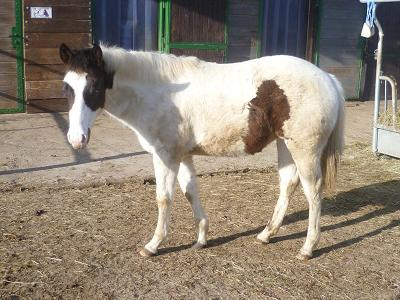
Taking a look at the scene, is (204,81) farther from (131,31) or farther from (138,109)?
(131,31)

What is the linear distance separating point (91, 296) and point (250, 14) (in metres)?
7.72

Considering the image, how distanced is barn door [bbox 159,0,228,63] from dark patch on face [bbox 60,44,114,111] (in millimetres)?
6170

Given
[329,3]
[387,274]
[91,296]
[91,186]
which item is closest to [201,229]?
[91,296]

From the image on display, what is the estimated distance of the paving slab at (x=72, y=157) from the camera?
5.67 meters

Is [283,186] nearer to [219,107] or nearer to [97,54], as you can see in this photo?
[219,107]

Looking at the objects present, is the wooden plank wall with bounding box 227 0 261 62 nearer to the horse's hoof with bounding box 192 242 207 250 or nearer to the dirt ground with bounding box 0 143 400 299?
the dirt ground with bounding box 0 143 400 299

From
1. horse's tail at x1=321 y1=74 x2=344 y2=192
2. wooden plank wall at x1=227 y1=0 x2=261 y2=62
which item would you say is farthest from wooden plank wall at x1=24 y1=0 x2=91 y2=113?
horse's tail at x1=321 y1=74 x2=344 y2=192

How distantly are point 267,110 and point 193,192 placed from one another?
3.01ft

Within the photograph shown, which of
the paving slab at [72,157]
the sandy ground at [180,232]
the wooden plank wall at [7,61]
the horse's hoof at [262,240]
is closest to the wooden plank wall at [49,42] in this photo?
the wooden plank wall at [7,61]

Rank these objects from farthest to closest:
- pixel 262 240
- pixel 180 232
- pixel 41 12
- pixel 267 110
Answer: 1. pixel 41 12
2. pixel 180 232
3. pixel 262 240
4. pixel 267 110

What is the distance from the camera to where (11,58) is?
8523 millimetres

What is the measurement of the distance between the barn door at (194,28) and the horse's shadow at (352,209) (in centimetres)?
495

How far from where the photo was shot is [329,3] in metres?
10.4

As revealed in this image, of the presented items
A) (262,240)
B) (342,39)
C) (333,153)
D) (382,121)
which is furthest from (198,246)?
(342,39)
